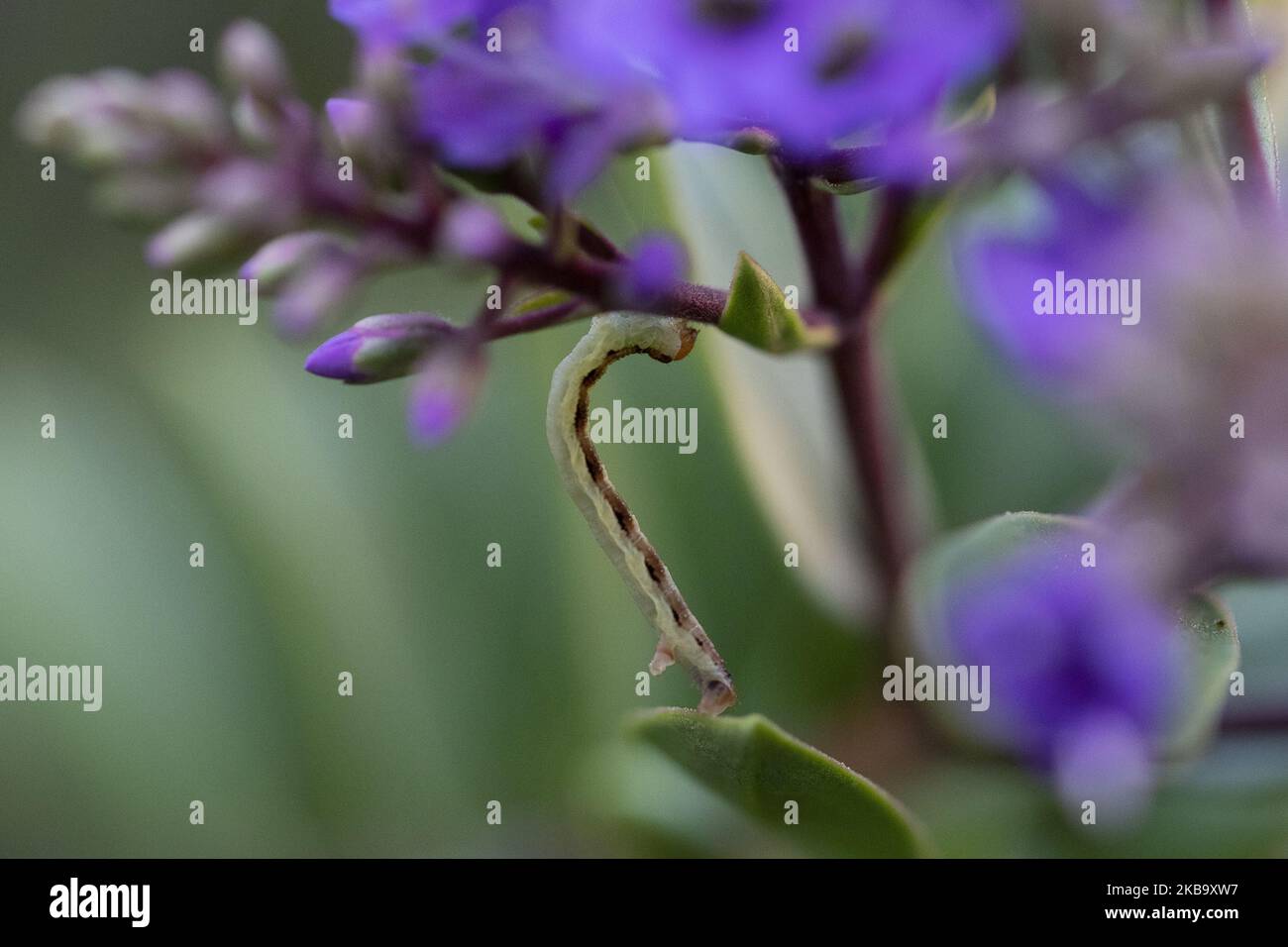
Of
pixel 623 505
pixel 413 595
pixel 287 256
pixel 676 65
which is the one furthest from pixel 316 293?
pixel 413 595

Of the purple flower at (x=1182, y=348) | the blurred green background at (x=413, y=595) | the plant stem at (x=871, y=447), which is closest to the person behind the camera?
the purple flower at (x=1182, y=348)

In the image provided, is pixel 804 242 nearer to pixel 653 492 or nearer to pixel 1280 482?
pixel 1280 482

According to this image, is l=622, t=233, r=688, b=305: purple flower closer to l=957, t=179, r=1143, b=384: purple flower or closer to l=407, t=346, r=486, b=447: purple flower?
l=407, t=346, r=486, b=447: purple flower

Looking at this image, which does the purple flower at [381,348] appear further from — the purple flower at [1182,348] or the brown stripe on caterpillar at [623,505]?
the purple flower at [1182,348]

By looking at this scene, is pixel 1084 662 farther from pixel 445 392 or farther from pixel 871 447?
pixel 445 392

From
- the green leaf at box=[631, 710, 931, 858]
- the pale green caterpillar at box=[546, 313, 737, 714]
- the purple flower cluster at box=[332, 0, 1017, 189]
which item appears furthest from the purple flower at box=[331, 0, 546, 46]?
the green leaf at box=[631, 710, 931, 858]

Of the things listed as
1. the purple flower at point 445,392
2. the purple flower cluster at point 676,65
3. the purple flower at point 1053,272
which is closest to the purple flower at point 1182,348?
the purple flower at point 1053,272

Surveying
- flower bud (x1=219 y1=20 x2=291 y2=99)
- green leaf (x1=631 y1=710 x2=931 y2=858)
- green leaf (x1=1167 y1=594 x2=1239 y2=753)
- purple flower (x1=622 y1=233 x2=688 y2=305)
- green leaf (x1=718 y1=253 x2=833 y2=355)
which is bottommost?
green leaf (x1=631 y1=710 x2=931 y2=858)
